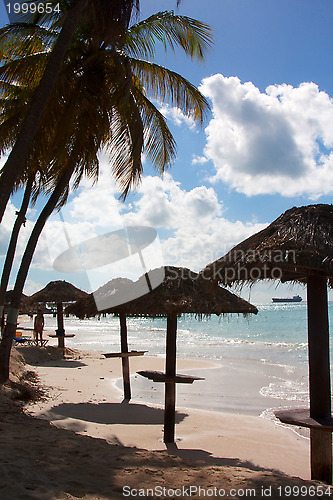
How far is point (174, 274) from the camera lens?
697cm

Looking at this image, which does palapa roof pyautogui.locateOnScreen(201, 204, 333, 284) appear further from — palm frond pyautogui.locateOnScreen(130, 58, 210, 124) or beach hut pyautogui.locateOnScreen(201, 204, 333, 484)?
palm frond pyautogui.locateOnScreen(130, 58, 210, 124)

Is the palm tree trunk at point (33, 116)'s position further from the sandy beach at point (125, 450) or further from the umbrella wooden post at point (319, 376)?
the umbrella wooden post at point (319, 376)

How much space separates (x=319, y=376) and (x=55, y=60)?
5.58 meters

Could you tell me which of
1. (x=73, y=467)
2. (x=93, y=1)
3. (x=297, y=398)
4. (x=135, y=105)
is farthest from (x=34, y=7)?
(x=297, y=398)

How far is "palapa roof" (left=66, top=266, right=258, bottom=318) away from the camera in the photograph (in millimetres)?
6355

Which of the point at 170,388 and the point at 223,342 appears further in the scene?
the point at 223,342

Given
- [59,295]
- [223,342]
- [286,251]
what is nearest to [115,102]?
[286,251]

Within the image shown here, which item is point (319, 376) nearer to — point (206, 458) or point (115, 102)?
point (206, 458)

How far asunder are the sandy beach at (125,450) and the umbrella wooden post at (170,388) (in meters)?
0.22

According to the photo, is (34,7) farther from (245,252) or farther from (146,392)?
(146,392)

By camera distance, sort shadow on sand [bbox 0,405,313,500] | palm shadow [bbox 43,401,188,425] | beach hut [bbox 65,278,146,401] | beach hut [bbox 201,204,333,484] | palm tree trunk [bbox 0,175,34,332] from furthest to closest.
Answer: palm tree trunk [bbox 0,175,34,332] < beach hut [bbox 65,278,146,401] < palm shadow [bbox 43,401,188,425] < beach hut [bbox 201,204,333,484] < shadow on sand [bbox 0,405,313,500]

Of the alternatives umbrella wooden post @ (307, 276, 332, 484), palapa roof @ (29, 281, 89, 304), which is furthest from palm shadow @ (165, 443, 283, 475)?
palapa roof @ (29, 281, 89, 304)

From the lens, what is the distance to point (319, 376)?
4.29 meters

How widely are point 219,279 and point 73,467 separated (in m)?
2.49
